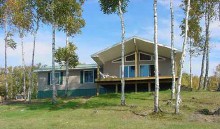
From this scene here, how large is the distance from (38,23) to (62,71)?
7416 millimetres

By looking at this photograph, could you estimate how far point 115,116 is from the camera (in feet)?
64.1

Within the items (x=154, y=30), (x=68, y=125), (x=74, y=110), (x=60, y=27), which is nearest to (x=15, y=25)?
(x=60, y=27)

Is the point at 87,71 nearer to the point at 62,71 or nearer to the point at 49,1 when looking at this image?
the point at 62,71

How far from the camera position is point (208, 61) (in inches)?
1361

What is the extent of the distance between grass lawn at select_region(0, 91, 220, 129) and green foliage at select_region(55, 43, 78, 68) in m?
7.97

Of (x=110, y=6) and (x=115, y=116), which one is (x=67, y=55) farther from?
(x=115, y=116)

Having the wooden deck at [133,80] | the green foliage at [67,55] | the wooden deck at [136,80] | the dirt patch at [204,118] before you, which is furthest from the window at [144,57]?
the dirt patch at [204,118]

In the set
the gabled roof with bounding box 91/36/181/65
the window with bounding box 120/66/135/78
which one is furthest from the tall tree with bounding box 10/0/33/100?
the window with bounding box 120/66/135/78

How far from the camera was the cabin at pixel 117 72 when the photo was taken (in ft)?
107

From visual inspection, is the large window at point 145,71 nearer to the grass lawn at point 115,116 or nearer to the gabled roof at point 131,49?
the gabled roof at point 131,49

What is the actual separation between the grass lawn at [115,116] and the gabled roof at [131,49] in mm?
6234

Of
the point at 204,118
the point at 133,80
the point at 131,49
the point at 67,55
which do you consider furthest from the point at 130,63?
the point at 204,118

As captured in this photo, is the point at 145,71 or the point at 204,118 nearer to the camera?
the point at 204,118

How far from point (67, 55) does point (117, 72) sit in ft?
16.9
